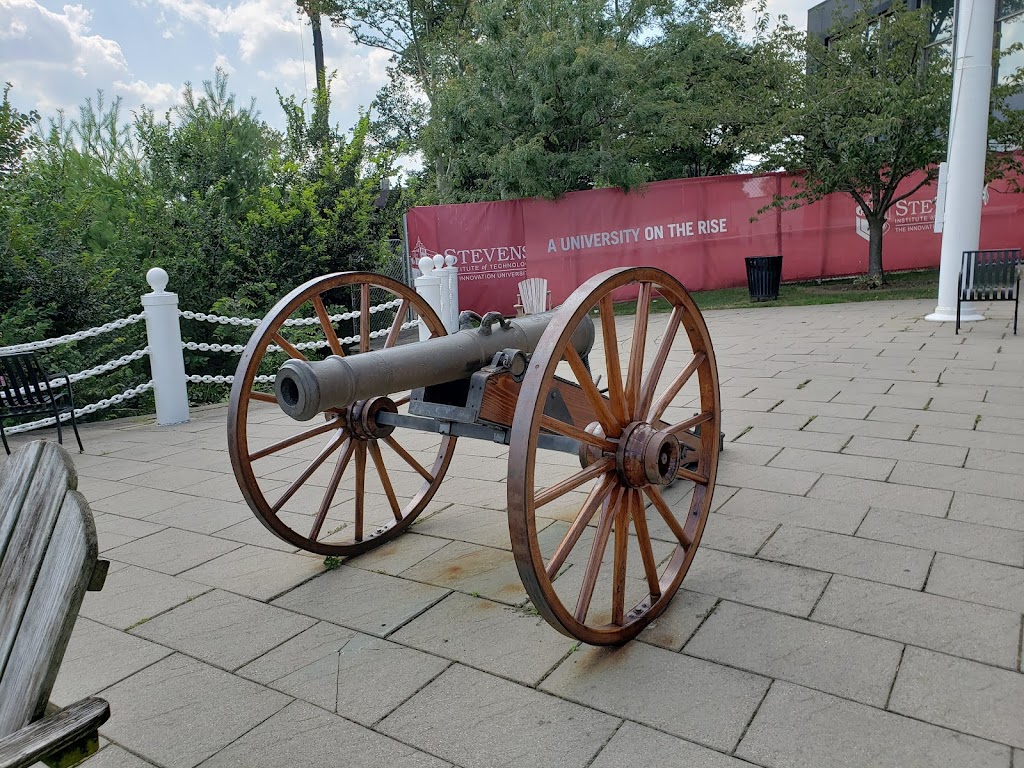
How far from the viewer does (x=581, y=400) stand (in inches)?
127

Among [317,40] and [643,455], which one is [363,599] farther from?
[317,40]

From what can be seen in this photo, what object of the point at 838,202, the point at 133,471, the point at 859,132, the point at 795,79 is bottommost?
the point at 133,471

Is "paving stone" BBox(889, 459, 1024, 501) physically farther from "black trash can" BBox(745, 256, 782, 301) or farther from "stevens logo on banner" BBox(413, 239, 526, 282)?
"stevens logo on banner" BBox(413, 239, 526, 282)

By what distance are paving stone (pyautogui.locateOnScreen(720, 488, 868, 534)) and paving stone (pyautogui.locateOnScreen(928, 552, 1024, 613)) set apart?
46 centimetres

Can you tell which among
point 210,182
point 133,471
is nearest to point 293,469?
point 133,471

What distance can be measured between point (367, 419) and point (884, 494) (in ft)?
8.21

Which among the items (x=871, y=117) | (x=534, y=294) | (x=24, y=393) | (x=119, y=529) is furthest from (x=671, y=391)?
(x=871, y=117)

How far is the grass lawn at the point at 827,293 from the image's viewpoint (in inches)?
506

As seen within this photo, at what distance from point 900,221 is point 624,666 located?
48.3 ft

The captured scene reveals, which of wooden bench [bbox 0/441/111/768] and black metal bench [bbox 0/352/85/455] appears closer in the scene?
wooden bench [bbox 0/441/111/768]

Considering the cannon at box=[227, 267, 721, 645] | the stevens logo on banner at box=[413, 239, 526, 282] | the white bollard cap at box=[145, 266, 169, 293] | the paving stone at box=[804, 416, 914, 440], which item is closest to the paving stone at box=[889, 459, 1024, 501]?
the paving stone at box=[804, 416, 914, 440]

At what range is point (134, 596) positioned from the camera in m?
3.28

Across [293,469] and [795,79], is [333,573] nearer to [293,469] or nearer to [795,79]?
[293,469]

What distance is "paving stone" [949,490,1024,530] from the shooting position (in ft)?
11.7
